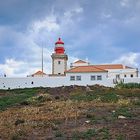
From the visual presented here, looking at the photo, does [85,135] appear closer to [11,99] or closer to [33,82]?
[11,99]

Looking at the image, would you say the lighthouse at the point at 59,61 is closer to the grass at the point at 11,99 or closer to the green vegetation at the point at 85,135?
the grass at the point at 11,99

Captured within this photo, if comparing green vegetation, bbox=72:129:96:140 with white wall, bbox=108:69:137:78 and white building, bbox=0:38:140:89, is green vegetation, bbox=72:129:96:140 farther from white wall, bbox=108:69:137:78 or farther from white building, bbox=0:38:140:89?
white wall, bbox=108:69:137:78

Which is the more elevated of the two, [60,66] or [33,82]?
[60,66]

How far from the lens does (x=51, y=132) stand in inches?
370

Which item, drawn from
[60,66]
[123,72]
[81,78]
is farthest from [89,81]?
[60,66]

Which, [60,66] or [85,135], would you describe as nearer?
[85,135]

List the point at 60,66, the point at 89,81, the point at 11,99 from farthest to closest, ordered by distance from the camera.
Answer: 1. the point at 60,66
2. the point at 89,81
3. the point at 11,99

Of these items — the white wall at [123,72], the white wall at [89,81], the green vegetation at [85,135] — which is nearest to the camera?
the green vegetation at [85,135]

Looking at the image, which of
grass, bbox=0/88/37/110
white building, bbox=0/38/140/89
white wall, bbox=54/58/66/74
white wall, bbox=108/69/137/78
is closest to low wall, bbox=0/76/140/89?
white building, bbox=0/38/140/89

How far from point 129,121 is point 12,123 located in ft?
11.3

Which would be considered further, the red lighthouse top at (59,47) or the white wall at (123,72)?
the red lighthouse top at (59,47)

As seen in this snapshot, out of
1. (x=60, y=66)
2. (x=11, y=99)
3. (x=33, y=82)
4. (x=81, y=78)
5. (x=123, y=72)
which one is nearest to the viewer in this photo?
(x=11, y=99)

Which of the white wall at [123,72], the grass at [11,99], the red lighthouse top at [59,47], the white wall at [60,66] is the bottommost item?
the grass at [11,99]

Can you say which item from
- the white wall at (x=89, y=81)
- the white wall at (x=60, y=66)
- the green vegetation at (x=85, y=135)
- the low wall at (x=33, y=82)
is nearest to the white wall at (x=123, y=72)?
the white wall at (x=89, y=81)
